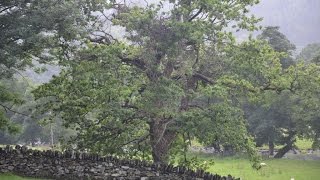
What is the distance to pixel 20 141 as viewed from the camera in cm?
7519

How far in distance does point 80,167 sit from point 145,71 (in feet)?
19.4

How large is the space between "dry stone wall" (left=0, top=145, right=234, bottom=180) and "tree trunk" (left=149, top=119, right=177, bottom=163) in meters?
2.63

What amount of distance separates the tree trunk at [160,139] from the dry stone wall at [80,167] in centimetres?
263

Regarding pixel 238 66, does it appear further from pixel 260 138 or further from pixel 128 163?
pixel 260 138

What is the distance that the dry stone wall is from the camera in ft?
62.9

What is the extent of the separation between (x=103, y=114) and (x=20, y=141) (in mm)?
59522

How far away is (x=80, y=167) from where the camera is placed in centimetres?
1952

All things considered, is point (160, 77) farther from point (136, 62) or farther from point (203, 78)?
point (203, 78)

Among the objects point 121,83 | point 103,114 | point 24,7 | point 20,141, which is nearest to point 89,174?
point 103,114

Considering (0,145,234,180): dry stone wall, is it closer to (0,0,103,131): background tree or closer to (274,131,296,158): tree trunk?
(0,0,103,131): background tree

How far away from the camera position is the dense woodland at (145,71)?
62.1 feet

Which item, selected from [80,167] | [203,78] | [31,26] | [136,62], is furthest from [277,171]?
[31,26]

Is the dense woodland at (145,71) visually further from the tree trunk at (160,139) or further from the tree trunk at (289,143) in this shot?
the tree trunk at (289,143)

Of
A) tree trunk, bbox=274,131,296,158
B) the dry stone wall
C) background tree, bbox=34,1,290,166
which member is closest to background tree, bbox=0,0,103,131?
background tree, bbox=34,1,290,166
